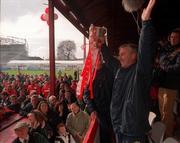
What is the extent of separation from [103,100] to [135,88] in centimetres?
118

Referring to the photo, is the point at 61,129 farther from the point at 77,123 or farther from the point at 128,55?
the point at 128,55

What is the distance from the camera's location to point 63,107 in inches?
317

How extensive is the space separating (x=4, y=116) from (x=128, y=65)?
370 inches

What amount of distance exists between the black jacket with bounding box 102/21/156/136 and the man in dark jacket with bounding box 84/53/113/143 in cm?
90

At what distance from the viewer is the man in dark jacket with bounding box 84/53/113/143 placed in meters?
3.67

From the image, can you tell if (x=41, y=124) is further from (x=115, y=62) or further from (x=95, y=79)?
(x=115, y=62)

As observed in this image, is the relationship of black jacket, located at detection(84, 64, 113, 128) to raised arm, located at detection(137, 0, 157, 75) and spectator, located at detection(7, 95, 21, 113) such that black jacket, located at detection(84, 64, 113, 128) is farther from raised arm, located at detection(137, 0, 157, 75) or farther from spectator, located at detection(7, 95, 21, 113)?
spectator, located at detection(7, 95, 21, 113)

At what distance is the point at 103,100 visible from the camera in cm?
372

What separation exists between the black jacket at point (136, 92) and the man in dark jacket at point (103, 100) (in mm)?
895

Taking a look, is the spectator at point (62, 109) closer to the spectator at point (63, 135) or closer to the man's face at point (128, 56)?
the spectator at point (63, 135)

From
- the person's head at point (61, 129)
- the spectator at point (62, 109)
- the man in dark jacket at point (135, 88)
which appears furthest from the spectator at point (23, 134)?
the spectator at point (62, 109)

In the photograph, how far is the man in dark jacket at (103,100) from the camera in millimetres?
3672

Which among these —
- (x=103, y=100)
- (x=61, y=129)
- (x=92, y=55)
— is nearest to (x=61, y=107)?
(x=61, y=129)

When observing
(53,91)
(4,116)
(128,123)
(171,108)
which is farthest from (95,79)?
(4,116)
